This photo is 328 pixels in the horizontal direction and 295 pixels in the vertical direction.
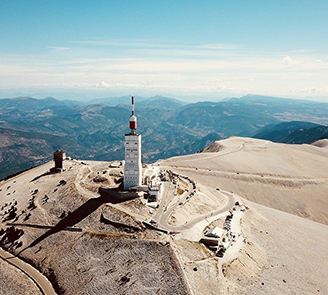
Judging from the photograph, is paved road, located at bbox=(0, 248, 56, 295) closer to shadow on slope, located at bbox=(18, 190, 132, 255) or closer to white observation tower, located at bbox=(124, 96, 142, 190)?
shadow on slope, located at bbox=(18, 190, 132, 255)

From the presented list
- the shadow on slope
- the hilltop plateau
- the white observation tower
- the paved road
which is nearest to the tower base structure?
the white observation tower

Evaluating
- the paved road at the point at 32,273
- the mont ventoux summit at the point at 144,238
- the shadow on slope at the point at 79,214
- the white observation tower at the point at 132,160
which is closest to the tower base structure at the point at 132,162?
the white observation tower at the point at 132,160

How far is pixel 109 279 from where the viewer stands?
55469mm

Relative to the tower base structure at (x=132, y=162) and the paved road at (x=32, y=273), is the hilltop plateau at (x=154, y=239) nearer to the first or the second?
the paved road at (x=32, y=273)

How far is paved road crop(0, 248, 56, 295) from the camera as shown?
191 ft

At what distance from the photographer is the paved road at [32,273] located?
191ft

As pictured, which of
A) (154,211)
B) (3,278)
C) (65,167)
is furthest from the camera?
(65,167)

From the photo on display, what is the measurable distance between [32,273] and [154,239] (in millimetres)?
25285

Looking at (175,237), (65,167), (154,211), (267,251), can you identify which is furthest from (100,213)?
(65,167)

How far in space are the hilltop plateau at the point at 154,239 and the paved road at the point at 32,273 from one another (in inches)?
48.6

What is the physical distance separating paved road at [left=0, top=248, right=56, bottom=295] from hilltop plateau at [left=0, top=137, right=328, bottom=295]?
1234 millimetres

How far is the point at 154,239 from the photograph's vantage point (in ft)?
206

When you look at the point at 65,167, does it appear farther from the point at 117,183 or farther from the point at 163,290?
the point at 163,290

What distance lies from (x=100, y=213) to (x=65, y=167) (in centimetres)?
5900
